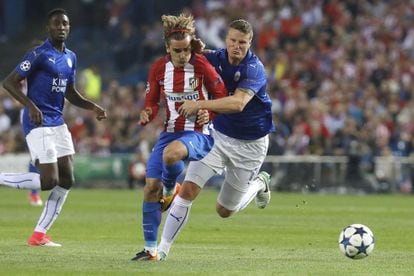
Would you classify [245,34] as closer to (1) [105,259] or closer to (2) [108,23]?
(1) [105,259]

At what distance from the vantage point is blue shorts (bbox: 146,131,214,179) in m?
11.0

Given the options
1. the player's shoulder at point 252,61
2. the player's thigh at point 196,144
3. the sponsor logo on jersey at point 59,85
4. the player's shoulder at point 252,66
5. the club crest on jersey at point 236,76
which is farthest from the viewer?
the sponsor logo on jersey at point 59,85

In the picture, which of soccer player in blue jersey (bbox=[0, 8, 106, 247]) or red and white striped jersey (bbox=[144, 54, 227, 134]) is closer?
red and white striped jersey (bbox=[144, 54, 227, 134])

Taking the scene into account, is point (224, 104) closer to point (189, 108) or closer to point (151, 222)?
point (189, 108)

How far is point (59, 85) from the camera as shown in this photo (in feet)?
43.3

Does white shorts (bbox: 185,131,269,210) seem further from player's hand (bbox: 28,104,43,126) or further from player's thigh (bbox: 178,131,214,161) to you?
player's hand (bbox: 28,104,43,126)

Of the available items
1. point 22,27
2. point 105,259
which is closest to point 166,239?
point 105,259

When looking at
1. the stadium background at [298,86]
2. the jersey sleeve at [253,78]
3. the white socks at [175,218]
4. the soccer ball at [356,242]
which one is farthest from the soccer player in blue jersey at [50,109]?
the stadium background at [298,86]

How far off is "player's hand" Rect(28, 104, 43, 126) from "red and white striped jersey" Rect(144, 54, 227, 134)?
1.67 metres

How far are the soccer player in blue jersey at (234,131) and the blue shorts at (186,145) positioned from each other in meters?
0.28

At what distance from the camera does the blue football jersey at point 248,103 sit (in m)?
Result: 11.6

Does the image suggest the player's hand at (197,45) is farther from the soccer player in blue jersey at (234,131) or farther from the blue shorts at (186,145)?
→ the blue shorts at (186,145)

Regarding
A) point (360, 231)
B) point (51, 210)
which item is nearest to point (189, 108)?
point (360, 231)

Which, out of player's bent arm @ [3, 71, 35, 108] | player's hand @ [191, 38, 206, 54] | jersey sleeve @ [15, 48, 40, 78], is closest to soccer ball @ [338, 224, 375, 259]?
player's hand @ [191, 38, 206, 54]
